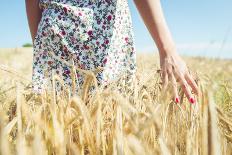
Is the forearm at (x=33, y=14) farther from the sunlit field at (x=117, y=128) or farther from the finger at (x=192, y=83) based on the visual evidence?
the finger at (x=192, y=83)

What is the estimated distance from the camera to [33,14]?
187 cm

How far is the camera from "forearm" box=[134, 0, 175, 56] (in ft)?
4.75

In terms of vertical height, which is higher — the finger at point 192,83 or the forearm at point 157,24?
the forearm at point 157,24

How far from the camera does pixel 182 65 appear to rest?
1379mm

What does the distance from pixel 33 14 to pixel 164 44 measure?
697 mm

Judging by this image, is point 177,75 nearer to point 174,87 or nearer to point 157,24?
point 174,87

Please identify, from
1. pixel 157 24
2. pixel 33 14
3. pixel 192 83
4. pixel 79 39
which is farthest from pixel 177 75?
pixel 33 14

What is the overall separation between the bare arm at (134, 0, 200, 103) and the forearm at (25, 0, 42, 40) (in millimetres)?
551

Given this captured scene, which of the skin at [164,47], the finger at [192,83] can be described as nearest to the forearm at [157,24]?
the skin at [164,47]

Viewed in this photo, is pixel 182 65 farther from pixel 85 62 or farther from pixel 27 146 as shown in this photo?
pixel 27 146

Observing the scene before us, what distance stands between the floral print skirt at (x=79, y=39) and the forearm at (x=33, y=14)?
2.5 inches

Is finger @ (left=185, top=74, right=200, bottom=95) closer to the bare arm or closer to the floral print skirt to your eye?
the bare arm

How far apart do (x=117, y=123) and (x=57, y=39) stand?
2.93 feet

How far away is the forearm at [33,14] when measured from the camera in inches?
72.9
